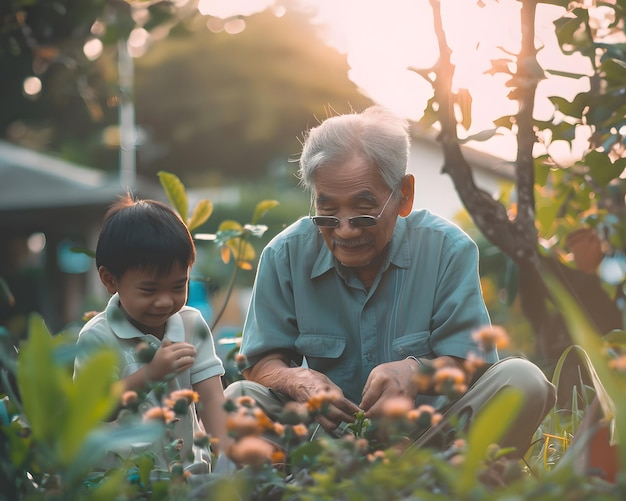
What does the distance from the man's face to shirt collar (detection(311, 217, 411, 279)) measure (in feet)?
0.44

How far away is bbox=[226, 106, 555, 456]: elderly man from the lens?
8.33 ft

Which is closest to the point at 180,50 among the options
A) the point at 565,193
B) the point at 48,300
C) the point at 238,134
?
the point at 238,134

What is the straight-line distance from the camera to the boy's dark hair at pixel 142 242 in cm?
239

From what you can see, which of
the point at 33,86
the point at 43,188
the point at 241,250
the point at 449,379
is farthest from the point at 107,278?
the point at 43,188

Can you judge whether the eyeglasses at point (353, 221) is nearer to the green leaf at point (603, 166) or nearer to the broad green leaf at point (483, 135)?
the broad green leaf at point (483, 135)

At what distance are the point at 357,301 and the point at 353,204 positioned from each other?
342mm

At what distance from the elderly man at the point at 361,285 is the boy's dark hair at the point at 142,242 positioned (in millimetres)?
372

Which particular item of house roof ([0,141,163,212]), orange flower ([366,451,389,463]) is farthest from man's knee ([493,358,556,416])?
house roof ([0,141,163,212])

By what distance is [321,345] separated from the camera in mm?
2715

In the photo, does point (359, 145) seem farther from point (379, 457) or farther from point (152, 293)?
point (379, 457)

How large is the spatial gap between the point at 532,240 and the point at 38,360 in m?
2.13

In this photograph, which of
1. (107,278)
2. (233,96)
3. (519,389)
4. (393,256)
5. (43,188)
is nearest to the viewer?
(519,389)

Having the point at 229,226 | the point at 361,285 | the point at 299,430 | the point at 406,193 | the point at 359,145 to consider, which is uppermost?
the point at 359,145

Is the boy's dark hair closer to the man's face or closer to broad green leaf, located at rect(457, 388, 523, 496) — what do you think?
the man's face
